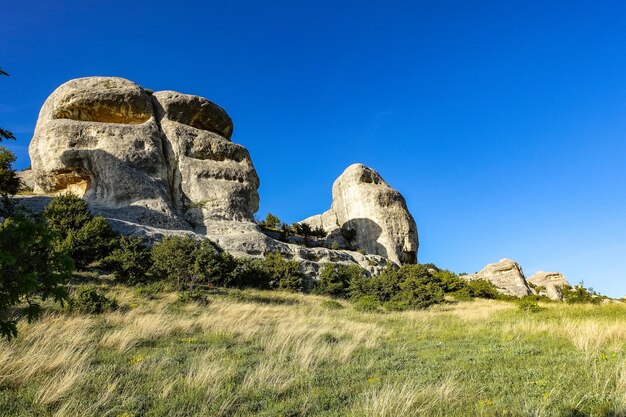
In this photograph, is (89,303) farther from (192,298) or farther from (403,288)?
(403,288)

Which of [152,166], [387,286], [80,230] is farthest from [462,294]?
[152,166]

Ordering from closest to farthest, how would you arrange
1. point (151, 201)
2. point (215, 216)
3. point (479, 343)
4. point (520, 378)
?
point (520, 378) < point (479, 343) < point (151, 201) < point (215, 216)

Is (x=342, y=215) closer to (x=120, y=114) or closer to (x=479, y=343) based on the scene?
(x=120, y=114)

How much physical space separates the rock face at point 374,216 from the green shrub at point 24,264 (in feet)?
146

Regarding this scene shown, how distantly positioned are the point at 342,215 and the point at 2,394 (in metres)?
51.1

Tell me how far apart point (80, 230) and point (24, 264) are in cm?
1905

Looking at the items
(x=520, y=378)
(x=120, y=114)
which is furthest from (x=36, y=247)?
(x=120, y=114)

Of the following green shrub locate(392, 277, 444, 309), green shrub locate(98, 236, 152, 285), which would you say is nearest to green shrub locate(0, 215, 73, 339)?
green shrub locate(98, 236, 152, 285)

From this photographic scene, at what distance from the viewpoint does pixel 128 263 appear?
19422 millimetres

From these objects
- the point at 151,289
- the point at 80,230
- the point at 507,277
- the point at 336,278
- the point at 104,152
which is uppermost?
the point at 104,152

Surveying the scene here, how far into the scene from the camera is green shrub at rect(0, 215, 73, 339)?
13.6ft

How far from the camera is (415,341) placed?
32.0ft

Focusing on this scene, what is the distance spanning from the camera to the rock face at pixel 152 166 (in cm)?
3131

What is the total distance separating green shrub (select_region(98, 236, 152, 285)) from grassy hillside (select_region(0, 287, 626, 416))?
9672mm
